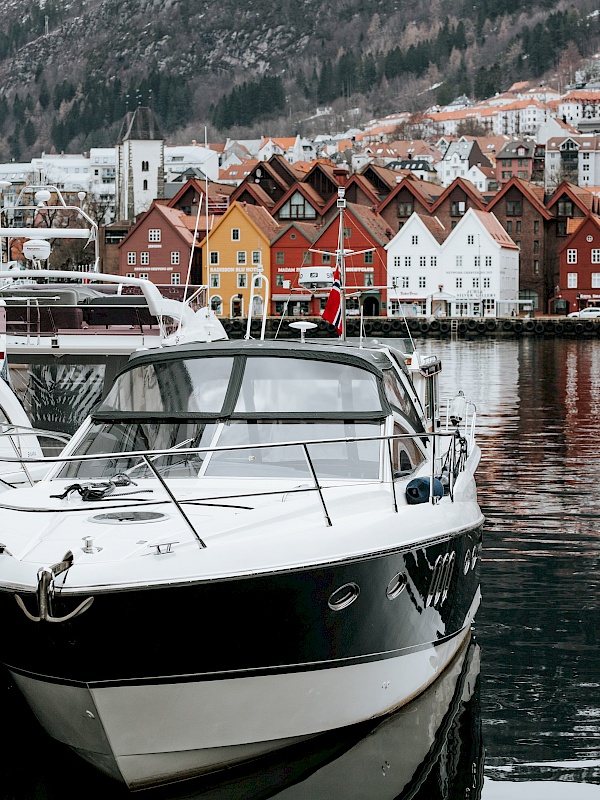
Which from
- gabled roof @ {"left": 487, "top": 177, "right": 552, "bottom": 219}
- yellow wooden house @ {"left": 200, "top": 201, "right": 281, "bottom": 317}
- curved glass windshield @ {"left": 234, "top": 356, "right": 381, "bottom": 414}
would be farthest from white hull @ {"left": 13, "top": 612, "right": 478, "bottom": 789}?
gabled roof @ {"left": 487, "top": 177, "right": 552, "bottom": 219}

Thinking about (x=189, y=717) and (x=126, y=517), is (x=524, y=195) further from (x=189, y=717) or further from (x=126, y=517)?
(x=189, y=717)

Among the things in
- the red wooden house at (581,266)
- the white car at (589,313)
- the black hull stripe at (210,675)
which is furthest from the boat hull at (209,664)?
the red wooden house at (581,266)

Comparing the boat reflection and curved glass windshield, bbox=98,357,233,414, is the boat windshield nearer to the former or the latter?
curved glass windshield, bbox=98,357,233,414

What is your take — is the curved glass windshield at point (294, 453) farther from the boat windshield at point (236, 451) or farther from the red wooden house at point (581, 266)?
the red wooden house at point (581, 266)

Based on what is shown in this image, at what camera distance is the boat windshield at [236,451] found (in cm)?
863

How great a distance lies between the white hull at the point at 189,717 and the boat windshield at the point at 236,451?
60.4 inches

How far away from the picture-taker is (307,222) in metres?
96.4

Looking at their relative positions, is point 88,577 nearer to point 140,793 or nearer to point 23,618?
point 23,618

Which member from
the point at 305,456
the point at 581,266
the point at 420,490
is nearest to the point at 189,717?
the point at 305,456

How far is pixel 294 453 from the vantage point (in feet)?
28.9

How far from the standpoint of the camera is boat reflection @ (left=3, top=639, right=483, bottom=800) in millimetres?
7469

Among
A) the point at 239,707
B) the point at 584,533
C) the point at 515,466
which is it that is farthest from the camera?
the point at 515,466

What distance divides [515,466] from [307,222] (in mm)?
76933

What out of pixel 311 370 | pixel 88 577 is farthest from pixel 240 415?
pixel 88 577
